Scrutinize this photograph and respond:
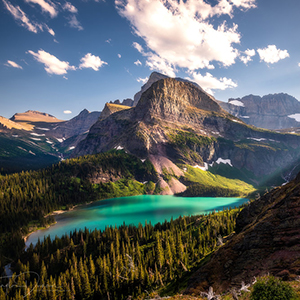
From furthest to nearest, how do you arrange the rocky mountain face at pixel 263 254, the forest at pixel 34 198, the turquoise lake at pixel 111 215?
the turquoise lake at pixel 111 215 < the forest at pixel 34 198 < the rocky mountain face at pixel 263 254

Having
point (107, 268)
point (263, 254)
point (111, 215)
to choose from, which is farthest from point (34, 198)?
point (263, 254)

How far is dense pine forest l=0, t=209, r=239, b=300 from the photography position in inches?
2112

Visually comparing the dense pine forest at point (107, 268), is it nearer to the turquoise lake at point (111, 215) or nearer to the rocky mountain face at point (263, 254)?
the rocky mountain face at point (263, 254)

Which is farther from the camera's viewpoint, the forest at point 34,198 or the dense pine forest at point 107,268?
the forest at point 34,198

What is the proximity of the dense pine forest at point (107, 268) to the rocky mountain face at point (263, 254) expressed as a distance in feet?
67.2

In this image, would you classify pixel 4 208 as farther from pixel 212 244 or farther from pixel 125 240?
pixel 212 244

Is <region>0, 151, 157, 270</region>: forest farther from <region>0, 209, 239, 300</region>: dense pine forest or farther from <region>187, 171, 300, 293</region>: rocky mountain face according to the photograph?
<region>187, 171, 300, 293</region>: rocky mountain face

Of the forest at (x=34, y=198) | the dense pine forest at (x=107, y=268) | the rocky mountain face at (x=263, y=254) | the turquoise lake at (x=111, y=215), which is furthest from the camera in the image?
the turquoise lake at (x=111, y=215)

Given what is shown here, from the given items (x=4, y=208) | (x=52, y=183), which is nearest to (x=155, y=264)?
(x=4, y=208)

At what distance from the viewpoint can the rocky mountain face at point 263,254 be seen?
2301 centimetres

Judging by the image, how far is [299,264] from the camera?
20562 mm

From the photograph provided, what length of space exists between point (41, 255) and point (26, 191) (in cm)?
8895

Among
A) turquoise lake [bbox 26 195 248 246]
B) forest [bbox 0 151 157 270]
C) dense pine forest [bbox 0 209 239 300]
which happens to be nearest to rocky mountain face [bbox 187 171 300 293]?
dense pine forest [bbox 0 209 239 300]

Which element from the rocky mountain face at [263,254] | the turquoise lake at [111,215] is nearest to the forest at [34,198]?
the turquoise lake at [111,215]
